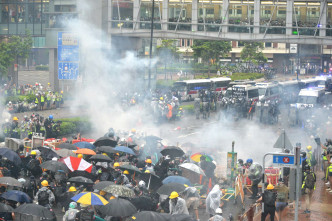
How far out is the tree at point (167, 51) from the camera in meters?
73.7

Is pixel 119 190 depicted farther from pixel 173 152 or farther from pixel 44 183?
pixel 173 152

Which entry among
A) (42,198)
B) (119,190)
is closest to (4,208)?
(42,198)

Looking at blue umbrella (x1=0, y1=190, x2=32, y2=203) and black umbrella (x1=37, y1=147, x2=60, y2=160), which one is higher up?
black umbrella (x1=37, y1=147, x2=60, y2=160)

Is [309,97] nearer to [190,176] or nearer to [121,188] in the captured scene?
[190,176]

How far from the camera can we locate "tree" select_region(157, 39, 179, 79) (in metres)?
73.7

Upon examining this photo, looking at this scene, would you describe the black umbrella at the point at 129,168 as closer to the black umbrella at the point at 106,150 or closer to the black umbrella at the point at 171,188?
the black umbrella at the point at 106,150

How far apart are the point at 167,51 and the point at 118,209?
206ft

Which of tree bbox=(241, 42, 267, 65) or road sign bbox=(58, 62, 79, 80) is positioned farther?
tree bbox=(241, 42, 267, 65)

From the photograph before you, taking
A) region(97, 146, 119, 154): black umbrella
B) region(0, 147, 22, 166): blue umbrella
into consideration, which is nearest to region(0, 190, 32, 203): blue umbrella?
region(0, 147, 22, 166): blue umbrella

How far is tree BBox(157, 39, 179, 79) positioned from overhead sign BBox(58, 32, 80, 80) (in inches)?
1504

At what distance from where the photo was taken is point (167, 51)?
74250mm

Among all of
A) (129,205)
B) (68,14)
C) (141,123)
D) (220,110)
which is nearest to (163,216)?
(129,205)

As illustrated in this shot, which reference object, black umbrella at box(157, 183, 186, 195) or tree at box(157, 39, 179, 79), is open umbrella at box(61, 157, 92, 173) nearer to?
black umbrella at box(157, 183, 186, 195)

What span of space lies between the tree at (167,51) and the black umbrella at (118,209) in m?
61.6
